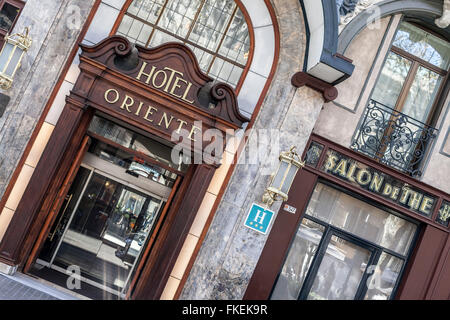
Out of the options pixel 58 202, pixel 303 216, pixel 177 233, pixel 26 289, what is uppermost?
pixel 303 216

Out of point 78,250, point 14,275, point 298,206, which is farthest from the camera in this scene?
point 78,250

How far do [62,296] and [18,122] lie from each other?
2.81 meters

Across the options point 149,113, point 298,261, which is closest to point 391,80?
point 298,261

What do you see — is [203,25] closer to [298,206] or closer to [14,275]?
[298,206]

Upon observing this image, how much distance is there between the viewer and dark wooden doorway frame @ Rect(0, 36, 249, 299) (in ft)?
21.6

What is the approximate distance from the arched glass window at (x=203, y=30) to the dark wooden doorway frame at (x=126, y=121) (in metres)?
0.51

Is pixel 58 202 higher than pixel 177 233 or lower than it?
lower

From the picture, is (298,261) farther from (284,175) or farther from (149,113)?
(149,113)

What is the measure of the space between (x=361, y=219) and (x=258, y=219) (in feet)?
6.60

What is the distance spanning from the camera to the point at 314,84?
7230 mm

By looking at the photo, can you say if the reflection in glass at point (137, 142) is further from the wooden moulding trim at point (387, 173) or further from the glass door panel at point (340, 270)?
the glass door panel at point (340, 270)

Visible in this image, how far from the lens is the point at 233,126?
6941mm

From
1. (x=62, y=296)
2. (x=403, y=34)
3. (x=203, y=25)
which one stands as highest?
(x=403, y=34)

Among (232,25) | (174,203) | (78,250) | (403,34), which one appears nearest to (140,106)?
(174,203)
